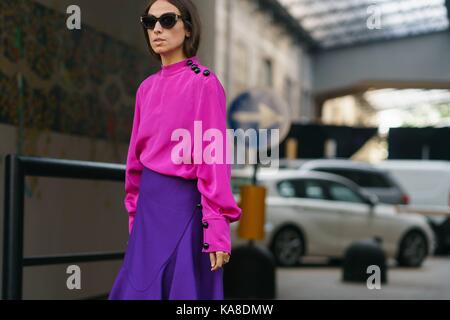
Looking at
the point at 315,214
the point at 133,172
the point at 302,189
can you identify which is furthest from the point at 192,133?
the point at 302,189

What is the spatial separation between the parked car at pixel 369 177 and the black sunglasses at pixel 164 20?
18027mm

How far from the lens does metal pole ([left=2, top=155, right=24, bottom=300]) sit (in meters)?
4.07

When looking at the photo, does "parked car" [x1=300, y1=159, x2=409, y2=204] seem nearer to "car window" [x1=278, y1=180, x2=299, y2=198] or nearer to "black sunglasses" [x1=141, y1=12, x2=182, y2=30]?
"car window" [x1=278, y1=180, x2=299, y2=198]

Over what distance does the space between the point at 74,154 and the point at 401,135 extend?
21.7 m

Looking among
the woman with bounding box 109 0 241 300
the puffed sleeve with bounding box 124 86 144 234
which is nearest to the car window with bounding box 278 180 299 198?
the puffed sleeve with bounding box 124 86 144 234

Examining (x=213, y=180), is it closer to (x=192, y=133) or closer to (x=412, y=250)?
(x=192, y=133)

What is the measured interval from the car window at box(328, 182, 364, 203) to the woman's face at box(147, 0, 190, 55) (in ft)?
47.7

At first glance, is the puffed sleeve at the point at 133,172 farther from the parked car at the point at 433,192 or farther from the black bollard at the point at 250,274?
the parked car at the point at 433,192

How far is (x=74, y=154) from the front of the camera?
7.57 m

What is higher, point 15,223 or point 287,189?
point 287,189

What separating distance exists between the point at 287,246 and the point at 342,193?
1654 mm

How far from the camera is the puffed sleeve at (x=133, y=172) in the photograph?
10.2ft

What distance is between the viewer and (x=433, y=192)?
21.8m
